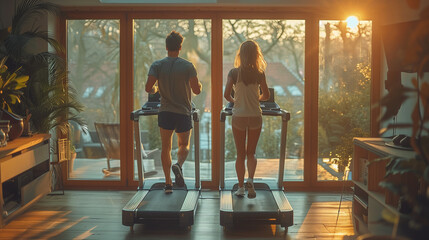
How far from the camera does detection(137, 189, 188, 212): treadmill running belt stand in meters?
4.90

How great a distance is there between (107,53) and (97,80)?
0.38m

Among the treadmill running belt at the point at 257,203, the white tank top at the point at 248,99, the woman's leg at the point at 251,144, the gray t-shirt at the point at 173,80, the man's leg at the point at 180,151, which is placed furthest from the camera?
the man's leg at the point at 180,151

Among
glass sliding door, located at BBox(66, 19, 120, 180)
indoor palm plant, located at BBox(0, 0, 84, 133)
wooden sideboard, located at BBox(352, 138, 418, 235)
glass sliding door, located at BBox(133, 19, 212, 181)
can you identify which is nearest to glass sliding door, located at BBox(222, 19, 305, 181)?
glass sliding door, located at BBox(133, 19, 212, 181)

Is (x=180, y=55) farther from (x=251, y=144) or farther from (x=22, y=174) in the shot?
(x=22, y=174)

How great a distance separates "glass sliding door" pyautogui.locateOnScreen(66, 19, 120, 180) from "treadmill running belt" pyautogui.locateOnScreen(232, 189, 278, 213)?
2.24 meters

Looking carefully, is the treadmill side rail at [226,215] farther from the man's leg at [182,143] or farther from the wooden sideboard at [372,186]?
the wooden sideboard at [372,186]

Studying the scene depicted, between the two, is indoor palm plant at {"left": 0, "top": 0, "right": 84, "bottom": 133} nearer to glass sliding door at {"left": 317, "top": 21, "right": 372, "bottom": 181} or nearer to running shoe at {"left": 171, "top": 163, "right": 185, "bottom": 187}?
running shoe at {"left": 171, "top": 163, "right": 185, "bottom": 187}

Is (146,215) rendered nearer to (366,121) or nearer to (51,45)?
(51,45)

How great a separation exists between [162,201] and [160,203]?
83mm

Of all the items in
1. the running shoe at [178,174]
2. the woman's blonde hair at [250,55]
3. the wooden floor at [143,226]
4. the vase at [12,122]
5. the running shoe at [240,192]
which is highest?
the woman's blonde hair at [250,55]

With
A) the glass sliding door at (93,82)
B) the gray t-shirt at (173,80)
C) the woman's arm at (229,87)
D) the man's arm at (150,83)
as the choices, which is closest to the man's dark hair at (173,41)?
the gray t-shirt at (173,80)

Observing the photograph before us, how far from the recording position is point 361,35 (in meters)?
6.62

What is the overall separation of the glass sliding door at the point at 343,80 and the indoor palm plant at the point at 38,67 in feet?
10.3

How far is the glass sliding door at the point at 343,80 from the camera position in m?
6.63
